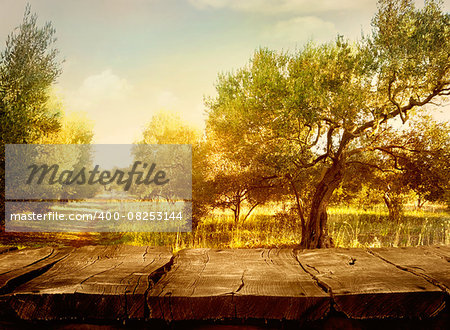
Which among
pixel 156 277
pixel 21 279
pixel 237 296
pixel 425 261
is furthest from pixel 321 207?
pixel 21 279

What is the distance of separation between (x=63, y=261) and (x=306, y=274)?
1.77 m

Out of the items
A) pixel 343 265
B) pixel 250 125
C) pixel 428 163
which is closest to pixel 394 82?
pixel 428 163

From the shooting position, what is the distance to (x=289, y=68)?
13781 mm

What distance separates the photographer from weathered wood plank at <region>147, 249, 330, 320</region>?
1.73 metres

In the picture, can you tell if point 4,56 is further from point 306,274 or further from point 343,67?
point 306,274

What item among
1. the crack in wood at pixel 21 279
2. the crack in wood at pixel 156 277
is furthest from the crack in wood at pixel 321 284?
the crack in wood at pixel 21 279

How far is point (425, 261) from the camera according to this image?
2459 mm

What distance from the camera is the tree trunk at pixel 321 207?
1215 cm

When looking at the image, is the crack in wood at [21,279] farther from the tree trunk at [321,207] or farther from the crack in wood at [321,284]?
the tree trunk at [321,207]

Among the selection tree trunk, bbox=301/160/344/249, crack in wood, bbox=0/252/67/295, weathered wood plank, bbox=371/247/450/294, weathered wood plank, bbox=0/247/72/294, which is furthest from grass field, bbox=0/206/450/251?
crack in wood, bbox=0/252/67/295

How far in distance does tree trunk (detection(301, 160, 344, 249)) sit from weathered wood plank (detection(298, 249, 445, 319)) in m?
10.4

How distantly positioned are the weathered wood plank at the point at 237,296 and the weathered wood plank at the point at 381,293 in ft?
0.37

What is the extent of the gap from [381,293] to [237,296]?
31.4 inches

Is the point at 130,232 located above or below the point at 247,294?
below
